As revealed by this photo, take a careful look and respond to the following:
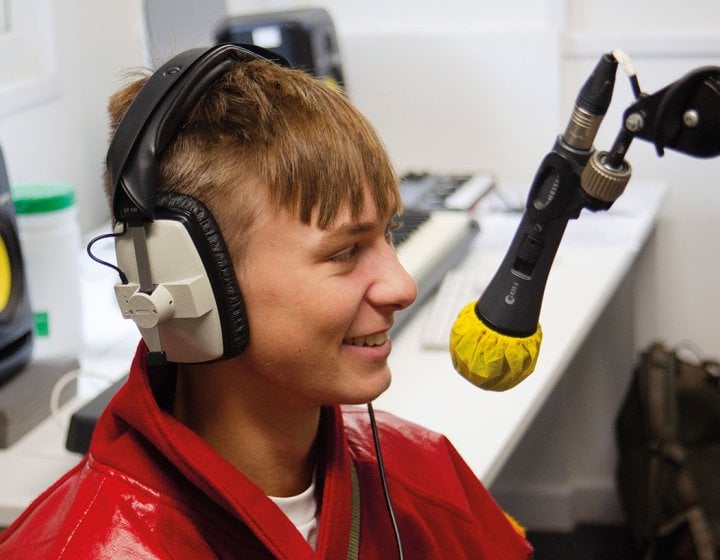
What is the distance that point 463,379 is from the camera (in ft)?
4.80

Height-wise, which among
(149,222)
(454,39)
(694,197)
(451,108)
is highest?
(149,222)

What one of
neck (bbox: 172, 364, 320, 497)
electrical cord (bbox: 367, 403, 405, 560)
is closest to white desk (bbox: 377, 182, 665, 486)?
electrical cord (bbox: 367, 403, 405, 560)

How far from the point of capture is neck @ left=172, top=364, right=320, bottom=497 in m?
0.90

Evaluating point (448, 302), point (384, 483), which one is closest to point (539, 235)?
point (384, 483)

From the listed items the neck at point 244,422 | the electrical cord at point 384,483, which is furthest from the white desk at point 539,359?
the neck at point 244,422

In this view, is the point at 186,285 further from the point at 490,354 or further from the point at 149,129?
the point at 490,354

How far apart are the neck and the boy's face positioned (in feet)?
0.07

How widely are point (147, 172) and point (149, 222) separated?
0.13 ft

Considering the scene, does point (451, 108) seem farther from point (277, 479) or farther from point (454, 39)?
point (277, 479)

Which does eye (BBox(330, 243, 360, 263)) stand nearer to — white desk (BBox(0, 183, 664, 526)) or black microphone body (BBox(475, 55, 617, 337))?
black microphone body (BBox(475, 55, 617, 337))

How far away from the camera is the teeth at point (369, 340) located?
893 mm

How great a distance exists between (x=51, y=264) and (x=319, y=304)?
734 millimetres

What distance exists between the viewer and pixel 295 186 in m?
0.84

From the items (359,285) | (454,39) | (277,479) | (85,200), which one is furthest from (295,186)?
(454,39)
